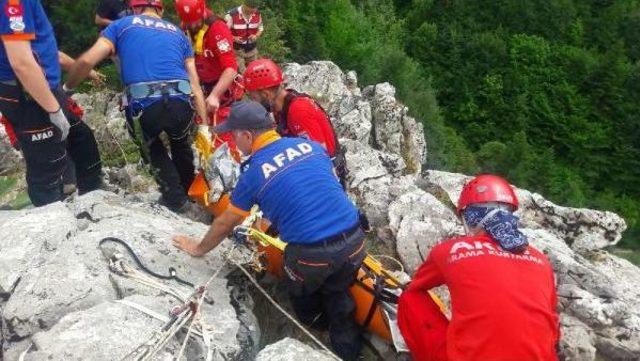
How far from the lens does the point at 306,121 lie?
5.93 meters

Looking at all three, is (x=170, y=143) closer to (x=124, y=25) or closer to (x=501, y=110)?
(x=124, y=25)

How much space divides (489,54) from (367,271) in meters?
36.5

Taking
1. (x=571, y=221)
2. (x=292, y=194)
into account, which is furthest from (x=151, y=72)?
(x=571, y=221)

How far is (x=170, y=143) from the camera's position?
6234 millimetres

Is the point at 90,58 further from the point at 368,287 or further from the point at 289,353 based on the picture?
the point at 289,353

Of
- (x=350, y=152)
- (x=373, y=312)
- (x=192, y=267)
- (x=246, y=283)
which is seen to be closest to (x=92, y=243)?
(x=192, y=267)

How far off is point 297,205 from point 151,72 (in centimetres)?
207

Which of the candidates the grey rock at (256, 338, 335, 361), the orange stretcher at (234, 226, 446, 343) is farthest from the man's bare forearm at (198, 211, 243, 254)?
the grey rock at (256, 338, 335, 361)

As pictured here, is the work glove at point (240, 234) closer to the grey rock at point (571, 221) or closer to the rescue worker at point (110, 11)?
the grey rock at point (571, 221)

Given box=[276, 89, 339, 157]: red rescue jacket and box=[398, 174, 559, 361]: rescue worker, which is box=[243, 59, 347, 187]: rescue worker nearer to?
box=[276, 89, 339, 157]: red rescue jacket

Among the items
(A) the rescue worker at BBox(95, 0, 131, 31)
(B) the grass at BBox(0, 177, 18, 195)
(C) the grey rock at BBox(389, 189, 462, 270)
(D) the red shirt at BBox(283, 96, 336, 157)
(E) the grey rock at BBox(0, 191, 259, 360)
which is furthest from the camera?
(A) the rescue worker at BBox(95, 0, 131, 31)

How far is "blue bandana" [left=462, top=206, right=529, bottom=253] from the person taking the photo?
4.09m

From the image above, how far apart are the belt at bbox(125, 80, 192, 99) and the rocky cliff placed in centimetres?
101

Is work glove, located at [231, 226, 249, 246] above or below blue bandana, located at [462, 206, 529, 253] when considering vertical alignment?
below
